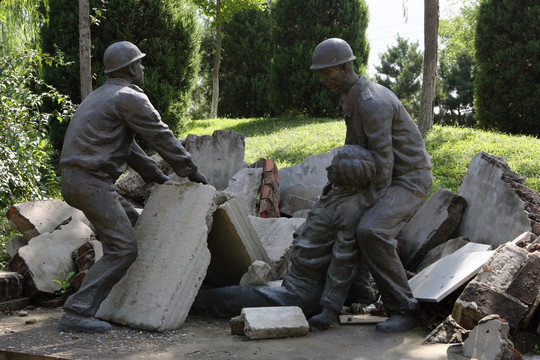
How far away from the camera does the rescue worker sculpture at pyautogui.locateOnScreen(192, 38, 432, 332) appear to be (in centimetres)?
476

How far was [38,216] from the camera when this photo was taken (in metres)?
6.71

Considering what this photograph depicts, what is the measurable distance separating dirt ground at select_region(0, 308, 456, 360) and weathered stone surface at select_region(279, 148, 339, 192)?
136 inches

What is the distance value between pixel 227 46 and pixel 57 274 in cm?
1977

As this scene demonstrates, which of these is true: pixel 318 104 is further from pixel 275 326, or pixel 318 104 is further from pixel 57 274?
pixel 275 326

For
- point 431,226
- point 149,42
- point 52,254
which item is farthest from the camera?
point 149,42

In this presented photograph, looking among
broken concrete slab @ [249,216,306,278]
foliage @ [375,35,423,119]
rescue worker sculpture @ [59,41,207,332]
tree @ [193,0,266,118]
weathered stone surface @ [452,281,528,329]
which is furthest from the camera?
foliage @ [375,35,423,119]

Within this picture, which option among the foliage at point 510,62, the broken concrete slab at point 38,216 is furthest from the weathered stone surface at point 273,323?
the foliage at point 510,62

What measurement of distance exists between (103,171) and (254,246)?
5.47ft

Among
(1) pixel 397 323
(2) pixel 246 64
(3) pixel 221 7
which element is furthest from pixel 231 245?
(2) pixel 246 64

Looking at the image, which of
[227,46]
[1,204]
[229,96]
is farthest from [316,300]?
[227,46]

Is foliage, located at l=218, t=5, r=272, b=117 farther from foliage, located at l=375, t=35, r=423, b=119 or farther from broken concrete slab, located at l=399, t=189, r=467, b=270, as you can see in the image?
broken concrete slab, located at l=399, t=189, r=467, b=270

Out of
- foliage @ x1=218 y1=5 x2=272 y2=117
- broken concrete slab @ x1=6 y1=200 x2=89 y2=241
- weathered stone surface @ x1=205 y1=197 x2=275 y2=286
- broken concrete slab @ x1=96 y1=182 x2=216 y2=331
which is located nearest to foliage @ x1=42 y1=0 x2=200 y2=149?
broken concrete slab @ x1=6 y1=200 x2=89 y2=241

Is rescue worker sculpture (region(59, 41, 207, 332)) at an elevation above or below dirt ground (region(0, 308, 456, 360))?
above

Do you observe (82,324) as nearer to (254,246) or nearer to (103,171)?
(103,171)
